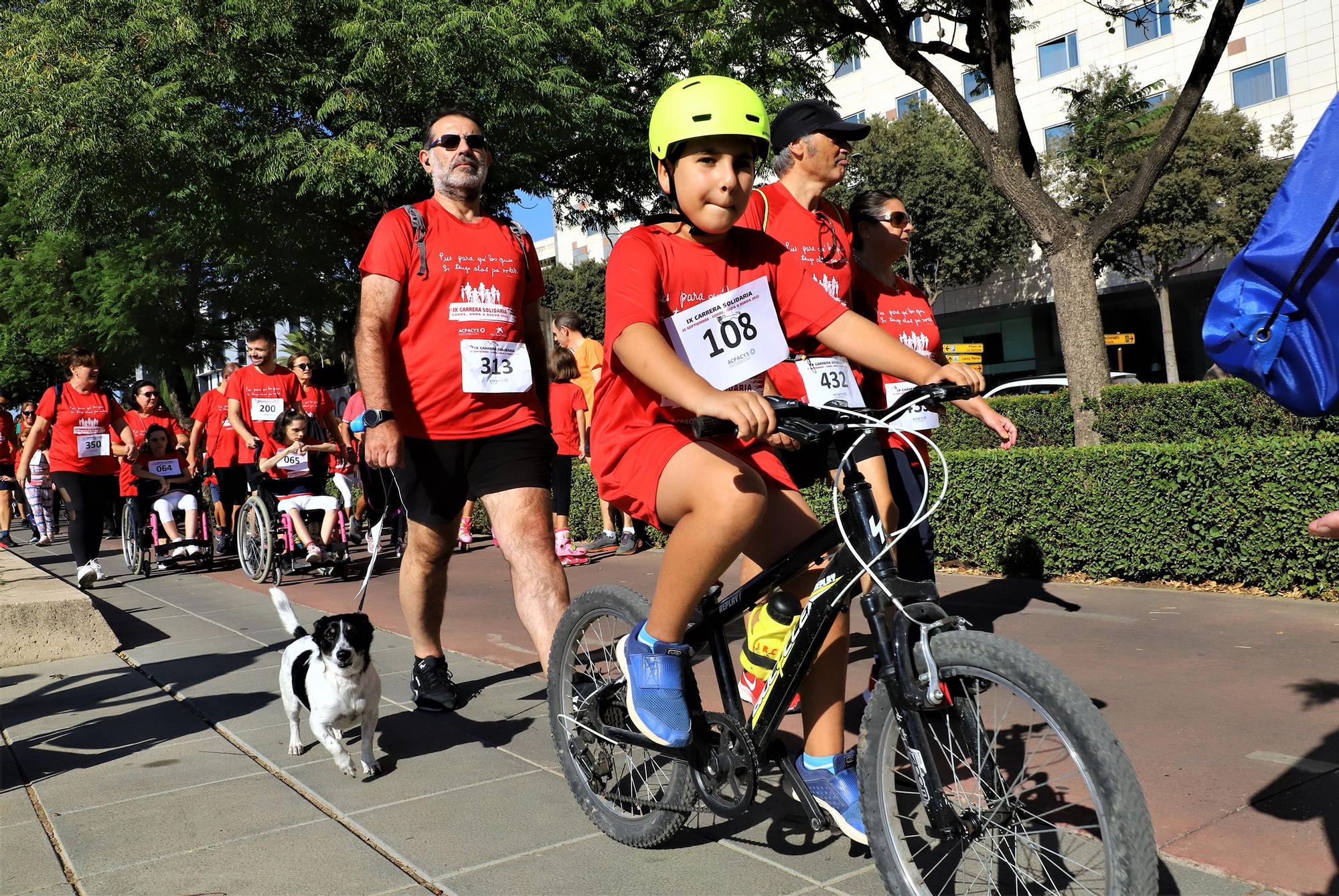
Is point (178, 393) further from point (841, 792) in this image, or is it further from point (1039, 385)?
point (1039, 385)

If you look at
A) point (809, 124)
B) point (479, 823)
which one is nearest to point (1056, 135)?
point (809, 124)

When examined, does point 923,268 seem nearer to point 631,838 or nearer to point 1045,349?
point 1045,349

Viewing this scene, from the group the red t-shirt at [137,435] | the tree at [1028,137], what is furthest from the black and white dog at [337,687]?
the red t-shirt at [137,435]

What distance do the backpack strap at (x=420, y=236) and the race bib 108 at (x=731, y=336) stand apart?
69.4 inches

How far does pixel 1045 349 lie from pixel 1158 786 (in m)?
45.2

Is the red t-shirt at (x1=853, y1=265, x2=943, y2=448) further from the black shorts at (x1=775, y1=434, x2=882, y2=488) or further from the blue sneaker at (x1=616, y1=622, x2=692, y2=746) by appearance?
the blue sneaker at (x1=616, y1=622, x2=692, y2=746)

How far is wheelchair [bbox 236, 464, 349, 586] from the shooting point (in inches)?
384

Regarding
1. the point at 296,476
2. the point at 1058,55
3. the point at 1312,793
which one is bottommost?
the point at 1312,793

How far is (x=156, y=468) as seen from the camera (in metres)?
11.8

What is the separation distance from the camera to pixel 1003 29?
1050cm

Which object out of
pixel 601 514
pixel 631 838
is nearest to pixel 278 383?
pixel 601 514

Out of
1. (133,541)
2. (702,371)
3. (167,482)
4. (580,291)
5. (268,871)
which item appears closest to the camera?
(702,371)

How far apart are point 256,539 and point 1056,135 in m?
39.1

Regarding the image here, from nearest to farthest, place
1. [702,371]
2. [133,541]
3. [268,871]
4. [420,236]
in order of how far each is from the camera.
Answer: [702,371] < [268,871] < [420,236] < [133,541]
